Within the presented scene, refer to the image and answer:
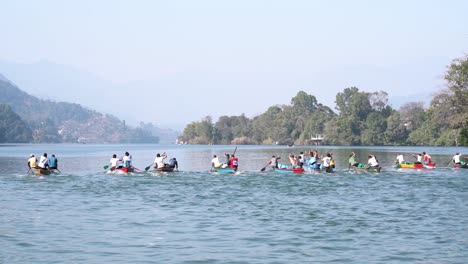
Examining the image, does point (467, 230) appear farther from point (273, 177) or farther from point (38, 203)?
point (273, 177)

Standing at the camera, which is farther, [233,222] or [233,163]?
[233,163]

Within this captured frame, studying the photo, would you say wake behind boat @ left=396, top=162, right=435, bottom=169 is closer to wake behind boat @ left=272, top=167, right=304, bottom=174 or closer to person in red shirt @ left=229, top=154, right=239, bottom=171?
wake behind boat @ left=272, top=167, right=304, bottom=174

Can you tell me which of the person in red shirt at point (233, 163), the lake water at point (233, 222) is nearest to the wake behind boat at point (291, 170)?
the person in red shirt at point (233, 163)

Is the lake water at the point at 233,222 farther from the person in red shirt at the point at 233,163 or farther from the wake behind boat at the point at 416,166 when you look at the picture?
the wake behind boat at the point at 416,166

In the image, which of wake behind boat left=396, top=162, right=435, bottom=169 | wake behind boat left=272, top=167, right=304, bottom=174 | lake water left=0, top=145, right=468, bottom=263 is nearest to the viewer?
lake water left=0, top=145, right=468, bottom=263

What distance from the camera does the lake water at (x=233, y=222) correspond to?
69.9 feet

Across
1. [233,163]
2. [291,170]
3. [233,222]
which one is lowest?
[233,222]

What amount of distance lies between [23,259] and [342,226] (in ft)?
41.3

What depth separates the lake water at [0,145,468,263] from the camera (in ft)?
69.9

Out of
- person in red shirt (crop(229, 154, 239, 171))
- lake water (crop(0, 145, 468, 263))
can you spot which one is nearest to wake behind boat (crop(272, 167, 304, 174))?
person in red shirt (crop(229, 154, 239, 171))

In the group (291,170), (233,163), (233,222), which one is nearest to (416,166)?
(291,170)

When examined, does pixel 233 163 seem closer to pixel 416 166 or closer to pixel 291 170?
pixel 291 170

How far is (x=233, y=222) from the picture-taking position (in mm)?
27719

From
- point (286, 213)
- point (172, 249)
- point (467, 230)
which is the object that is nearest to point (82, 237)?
point (172, 249)
